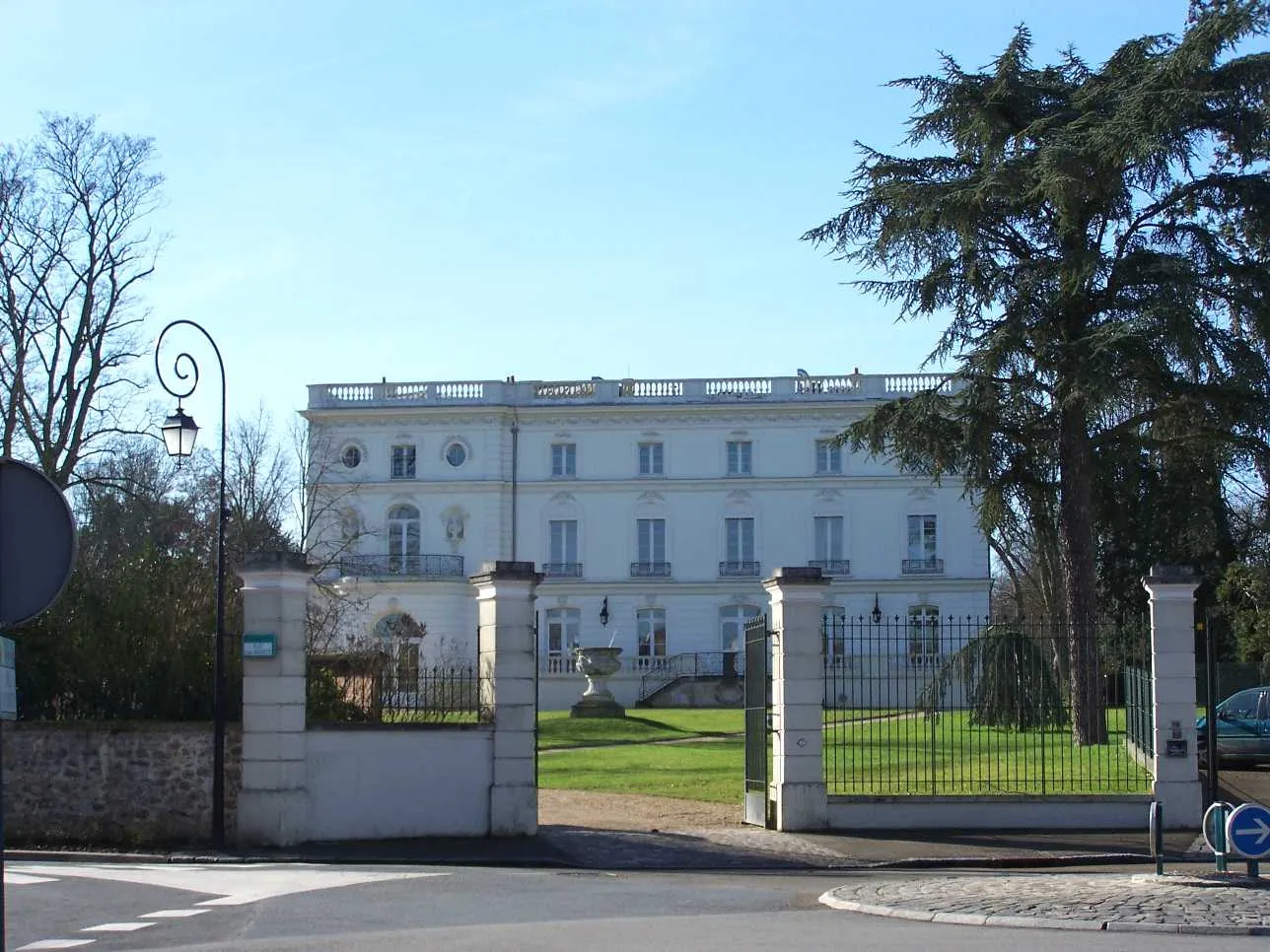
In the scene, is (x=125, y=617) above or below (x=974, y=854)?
above

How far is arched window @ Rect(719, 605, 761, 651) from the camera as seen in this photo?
213 feet

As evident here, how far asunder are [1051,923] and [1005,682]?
61.7 feet

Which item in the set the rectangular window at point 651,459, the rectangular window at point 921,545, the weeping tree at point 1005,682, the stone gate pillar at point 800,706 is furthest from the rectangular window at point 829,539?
the stone gate pillar at point 800,706

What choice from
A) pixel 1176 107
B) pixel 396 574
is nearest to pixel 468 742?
pixel 1176 107

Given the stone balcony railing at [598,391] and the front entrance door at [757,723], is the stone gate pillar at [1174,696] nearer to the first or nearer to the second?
the front entrance door at [757,723]

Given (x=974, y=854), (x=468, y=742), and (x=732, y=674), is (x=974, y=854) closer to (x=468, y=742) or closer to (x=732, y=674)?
(x=468, y=742)

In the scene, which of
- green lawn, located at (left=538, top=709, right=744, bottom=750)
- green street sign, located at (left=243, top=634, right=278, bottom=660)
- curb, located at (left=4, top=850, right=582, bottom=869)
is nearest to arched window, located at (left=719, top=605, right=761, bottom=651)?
green lawn, located at (left=538, top=709, right=744, bottom=750)

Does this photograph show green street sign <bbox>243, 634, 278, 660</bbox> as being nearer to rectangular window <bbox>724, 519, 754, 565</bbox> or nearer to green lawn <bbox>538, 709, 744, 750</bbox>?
green lawn <bbox>538, 709, 744, 750</bbox>

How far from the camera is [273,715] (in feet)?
56.9

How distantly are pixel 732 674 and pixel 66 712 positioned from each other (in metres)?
42.8

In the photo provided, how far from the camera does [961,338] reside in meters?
28.8

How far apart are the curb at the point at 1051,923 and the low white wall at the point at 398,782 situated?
6733 mm

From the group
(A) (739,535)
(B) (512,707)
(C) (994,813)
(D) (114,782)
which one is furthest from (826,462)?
(D) (114,782)

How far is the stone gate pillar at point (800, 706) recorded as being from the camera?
60.3 feet
